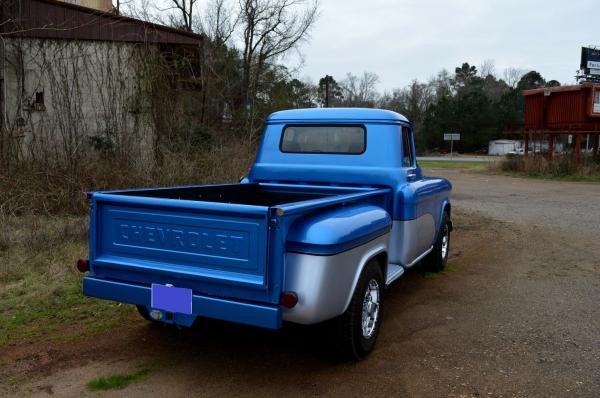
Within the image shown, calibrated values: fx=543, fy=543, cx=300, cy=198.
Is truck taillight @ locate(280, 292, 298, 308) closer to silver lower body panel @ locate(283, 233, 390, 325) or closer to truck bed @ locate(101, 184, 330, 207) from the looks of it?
silver lower body panel @ locate(283, 233, 390, 325)

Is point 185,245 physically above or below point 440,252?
above

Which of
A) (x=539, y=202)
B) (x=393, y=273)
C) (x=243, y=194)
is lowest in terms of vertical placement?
(x=539, y=202)

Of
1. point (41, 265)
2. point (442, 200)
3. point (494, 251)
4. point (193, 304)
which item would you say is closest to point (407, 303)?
point (442, 200)

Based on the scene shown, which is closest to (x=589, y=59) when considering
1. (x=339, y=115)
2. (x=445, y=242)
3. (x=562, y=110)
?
(x=562, y=110)

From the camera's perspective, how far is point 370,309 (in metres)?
3.98

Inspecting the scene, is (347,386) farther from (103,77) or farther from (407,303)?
(103,77)

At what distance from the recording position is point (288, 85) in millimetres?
30031

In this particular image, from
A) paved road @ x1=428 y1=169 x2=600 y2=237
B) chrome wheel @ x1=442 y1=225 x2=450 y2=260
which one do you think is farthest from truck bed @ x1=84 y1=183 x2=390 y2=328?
paved road @ x1=428 y1=169 x2=600 y2=237

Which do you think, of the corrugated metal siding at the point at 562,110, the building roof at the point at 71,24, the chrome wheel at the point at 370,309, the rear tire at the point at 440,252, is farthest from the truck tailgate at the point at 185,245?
the corrugated metal siding at the point at 562,110

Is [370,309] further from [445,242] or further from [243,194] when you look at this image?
[445,242]

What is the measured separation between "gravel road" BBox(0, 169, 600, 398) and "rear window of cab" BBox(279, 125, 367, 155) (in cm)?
162

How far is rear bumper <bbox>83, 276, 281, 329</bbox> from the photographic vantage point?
313 cm

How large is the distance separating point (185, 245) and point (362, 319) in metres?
1.35

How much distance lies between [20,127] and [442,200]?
7107mm
